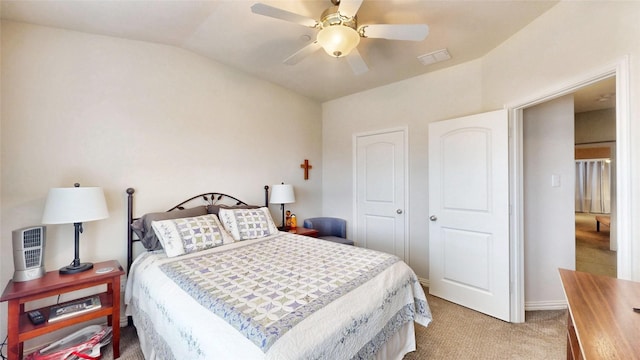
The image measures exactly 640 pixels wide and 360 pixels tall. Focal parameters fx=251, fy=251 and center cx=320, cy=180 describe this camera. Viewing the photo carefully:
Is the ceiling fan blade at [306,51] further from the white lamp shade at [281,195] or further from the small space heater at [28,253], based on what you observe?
the small space heater at [28,253]

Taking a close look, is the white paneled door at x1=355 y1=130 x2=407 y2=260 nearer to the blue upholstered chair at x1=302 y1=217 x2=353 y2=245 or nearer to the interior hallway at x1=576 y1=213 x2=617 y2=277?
the blue upholstered chair at x1=302 y1=217 x2=353 y2=245

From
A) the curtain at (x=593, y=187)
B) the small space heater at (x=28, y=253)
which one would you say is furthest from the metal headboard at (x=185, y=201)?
the curtain at (x=593, y=187)

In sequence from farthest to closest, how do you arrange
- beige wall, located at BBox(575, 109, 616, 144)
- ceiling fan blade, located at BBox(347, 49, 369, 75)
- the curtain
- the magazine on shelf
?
the curtain < beige wall, located at BBox(575, 109, 616, 144) < ceiling fan blade, located at BBox(347, 49, 369, 75) < the magazine on shelf

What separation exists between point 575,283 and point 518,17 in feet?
6.70

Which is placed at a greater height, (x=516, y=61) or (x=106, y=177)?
(x=516, y=61)

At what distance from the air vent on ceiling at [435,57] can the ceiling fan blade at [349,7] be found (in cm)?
142

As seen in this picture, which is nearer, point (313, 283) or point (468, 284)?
point (313, 283)

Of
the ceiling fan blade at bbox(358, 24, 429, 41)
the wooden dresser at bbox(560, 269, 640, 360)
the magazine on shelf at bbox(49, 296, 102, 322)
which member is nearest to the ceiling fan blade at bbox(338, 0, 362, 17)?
the ceiling fan blade at bbox(358, 24, 429, 41)

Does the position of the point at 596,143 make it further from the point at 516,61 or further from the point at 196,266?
the point at 196,266

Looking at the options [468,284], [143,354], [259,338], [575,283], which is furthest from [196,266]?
[468,284]

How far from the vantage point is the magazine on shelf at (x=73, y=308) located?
1709 millimetres

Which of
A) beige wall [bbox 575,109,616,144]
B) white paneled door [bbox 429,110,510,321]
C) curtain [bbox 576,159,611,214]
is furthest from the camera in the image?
curtain [bbox 576,159,611,214]

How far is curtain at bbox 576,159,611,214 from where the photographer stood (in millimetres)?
7405

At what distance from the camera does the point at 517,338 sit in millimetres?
2107
